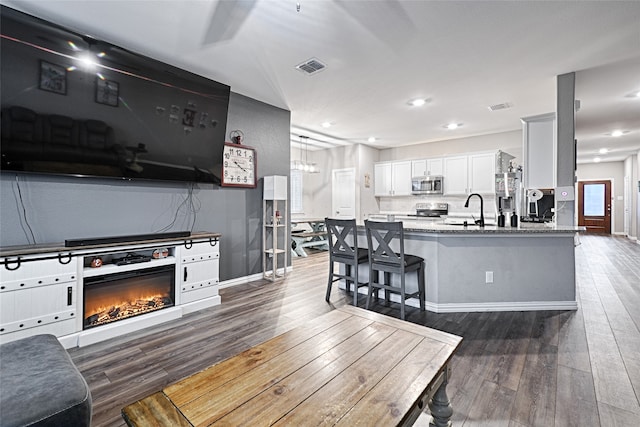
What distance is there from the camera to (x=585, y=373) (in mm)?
1958

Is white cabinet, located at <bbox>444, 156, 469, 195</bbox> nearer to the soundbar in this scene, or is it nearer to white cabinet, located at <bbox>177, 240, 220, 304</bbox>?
white cabinet, located at <bbox>177, 240, 220, 304</bbox>

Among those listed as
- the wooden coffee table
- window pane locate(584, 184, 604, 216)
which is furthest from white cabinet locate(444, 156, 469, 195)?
window pane locate(584, 184, 604, 216)

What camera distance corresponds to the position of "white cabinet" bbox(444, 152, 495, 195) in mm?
5978

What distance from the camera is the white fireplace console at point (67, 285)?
2.11 m

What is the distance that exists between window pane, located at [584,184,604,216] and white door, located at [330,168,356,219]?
30.2ft

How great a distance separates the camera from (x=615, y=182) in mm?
9906

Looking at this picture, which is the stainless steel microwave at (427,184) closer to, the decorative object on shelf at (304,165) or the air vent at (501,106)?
the air vent at (501,106)

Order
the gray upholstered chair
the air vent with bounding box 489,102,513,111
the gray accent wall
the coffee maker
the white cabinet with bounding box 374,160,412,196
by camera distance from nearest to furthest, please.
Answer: the gray upholstered chair → the gray accent wall → the coffee maker → the air vent with bounding box 489,102,513,111 → the white cabinet with bounding box 374,160,412,196

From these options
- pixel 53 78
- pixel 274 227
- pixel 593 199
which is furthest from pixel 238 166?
pixel 593 199

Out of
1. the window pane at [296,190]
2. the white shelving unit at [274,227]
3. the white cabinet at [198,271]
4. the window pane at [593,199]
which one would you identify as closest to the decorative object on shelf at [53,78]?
the white cabinet at [198,271]

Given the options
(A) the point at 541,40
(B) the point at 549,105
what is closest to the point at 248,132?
(A) the point at 541,40

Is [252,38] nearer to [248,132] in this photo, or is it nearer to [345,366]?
[248,132]

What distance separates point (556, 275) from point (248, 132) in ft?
13.4

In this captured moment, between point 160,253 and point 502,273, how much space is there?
11.5ft
